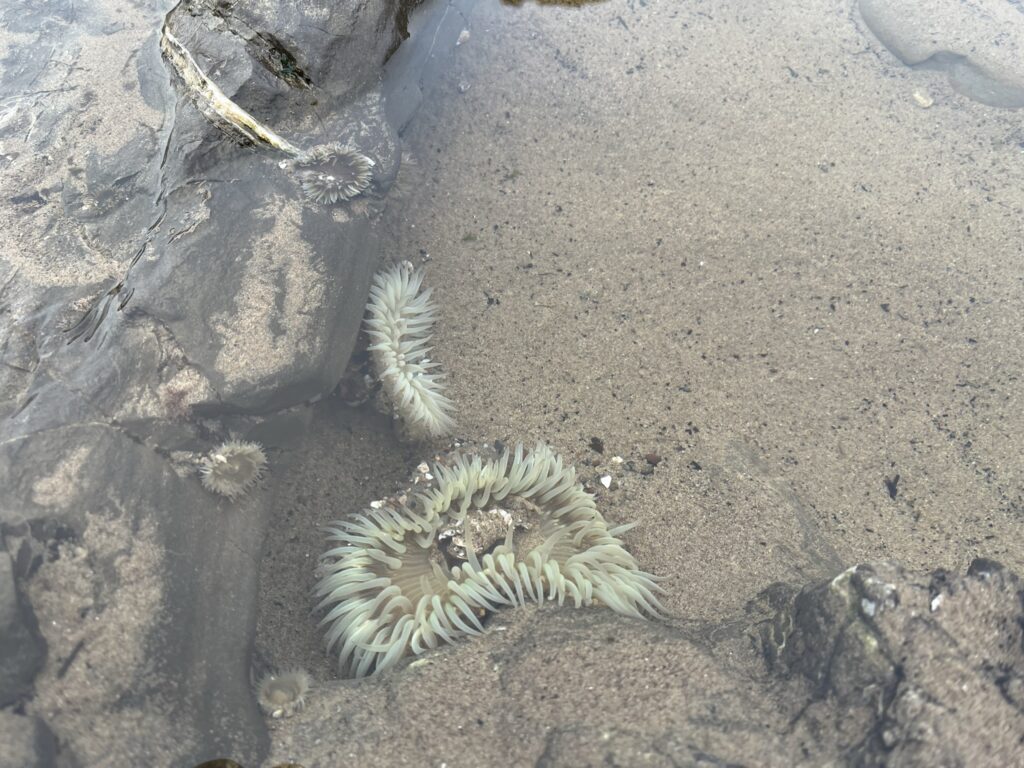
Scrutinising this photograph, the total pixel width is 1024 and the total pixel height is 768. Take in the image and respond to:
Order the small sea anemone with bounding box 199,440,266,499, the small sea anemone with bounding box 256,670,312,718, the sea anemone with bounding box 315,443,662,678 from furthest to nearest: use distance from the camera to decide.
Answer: the small sea anemone with bounding box 199,440,266,499
the sea anemone with bounding box 315,443,662,678
the small sea anemone with bounding box 256,670,312,718

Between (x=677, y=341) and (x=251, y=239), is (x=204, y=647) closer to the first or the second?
(x=251, y=239)

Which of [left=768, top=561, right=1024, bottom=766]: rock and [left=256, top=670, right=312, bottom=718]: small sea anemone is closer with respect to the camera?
[left=768, top=561, right=1024, bottom=766]: rock

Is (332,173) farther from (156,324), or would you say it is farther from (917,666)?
(917,666)

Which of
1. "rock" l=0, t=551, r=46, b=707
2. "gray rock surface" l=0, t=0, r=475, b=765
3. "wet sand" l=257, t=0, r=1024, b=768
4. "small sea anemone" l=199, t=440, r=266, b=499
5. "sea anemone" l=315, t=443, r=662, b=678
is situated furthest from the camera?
"wet sand" l=257, t=0, r=1024, b=768

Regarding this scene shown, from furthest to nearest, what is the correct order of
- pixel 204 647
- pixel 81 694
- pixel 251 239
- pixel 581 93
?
pixel 581 93
pixel 251 239
pixel 204 647
pixel 81 694

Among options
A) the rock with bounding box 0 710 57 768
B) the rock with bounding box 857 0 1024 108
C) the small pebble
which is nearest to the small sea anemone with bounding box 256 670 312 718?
the rock with bounding box 0 710 57 768

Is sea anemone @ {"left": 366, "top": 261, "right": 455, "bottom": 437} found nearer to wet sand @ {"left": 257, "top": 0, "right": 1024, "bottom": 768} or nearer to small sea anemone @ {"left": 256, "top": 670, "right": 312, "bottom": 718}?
wet sand @ {"left": 257, "top": 0, "right": 1024, "bottom": 768}

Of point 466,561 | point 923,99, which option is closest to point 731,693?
point 466,561

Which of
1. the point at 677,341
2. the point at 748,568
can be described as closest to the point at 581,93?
the point at 677,341
